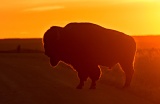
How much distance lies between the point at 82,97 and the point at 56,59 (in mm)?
2803

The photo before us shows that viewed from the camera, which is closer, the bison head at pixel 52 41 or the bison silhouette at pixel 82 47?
the bison head at pixel 52 41

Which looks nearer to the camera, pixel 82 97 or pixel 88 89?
pixel 82 97

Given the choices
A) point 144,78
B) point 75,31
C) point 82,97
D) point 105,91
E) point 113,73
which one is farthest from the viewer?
point 113,73

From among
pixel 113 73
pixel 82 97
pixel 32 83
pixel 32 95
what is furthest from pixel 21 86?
pixel 113 73

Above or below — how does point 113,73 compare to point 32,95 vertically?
below

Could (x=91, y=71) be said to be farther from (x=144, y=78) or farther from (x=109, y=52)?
(x=144, y=78)

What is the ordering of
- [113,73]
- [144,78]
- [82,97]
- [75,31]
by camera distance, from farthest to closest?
[113,73] → [144,78] → [75,31] → [82,97]

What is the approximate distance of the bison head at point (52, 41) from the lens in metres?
14.2

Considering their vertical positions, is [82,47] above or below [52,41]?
below

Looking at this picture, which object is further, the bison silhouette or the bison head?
the bison silhouette

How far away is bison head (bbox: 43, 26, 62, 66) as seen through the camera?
14.2 metres

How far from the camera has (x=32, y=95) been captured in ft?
40.9

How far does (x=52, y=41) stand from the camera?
14.3 m

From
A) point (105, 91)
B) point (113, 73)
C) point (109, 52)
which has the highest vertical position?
point (109, 52)
